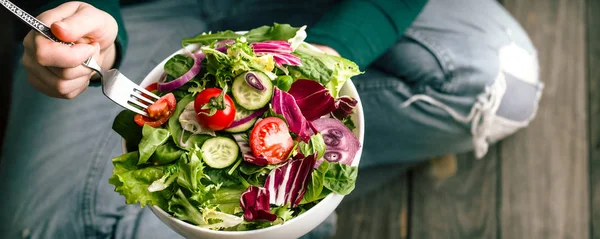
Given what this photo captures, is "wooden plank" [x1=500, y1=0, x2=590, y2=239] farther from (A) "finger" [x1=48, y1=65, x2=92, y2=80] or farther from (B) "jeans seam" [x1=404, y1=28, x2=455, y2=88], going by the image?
(A) "finger" [x1=48, y1=65, x2=92, y2=80]

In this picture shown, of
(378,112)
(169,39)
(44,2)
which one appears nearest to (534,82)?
(378,112)

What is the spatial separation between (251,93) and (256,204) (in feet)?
0.43

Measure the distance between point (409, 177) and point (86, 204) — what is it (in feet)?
2.52

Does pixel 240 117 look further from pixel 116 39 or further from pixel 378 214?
pixel 378 214

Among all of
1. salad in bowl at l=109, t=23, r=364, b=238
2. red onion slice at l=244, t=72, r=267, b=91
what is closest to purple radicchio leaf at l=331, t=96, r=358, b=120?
salad in bowl at l=109, t=23, r=364, b=238

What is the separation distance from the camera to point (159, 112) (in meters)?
0.68

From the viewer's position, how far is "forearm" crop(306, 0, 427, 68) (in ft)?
3.09

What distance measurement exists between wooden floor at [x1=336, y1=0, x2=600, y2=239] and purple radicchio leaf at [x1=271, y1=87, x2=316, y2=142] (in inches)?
29.0

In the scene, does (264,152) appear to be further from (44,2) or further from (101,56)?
(44,2)

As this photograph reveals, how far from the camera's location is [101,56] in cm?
83

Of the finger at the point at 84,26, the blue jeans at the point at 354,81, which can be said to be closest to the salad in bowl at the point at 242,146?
the finger at the point at 84,26

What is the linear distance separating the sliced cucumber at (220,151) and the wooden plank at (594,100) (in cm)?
105

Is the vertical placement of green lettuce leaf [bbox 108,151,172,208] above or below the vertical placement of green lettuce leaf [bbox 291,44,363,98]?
below

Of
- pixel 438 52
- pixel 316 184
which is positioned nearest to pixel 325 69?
pixel 316 184
